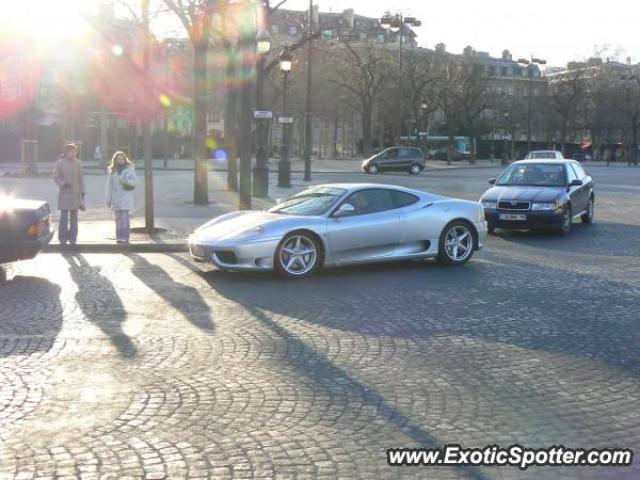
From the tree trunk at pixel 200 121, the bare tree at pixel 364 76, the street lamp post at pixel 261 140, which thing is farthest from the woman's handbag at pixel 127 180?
the bare tree at pixel 364 76

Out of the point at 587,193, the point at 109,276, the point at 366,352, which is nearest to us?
the point at 366,352

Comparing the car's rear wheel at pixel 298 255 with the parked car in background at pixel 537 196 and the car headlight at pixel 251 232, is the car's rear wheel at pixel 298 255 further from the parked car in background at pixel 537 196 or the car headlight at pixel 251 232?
the parked car in background at pixel 537 196

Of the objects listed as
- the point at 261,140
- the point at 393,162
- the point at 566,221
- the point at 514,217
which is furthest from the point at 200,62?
the point at 393,162

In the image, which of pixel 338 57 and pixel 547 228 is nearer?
pixel 547 228

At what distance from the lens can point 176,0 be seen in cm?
2162

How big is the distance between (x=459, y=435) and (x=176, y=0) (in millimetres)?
19215

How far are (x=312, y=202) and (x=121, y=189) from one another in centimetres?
419

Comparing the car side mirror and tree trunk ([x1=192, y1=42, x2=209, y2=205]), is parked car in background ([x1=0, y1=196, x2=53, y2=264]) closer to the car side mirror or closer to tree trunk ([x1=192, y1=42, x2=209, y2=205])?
the car side mirror

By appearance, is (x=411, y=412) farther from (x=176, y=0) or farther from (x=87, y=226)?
(x=176, y=0)

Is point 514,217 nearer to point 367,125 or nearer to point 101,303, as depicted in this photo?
point 101,303

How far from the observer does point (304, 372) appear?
19.3ft

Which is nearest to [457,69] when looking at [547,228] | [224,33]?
[224,33]

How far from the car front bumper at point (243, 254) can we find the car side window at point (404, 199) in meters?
2.12

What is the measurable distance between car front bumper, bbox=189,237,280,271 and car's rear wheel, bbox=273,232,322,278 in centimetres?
12
